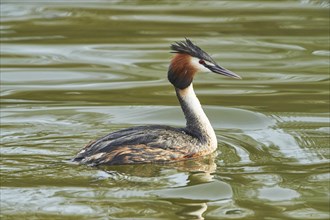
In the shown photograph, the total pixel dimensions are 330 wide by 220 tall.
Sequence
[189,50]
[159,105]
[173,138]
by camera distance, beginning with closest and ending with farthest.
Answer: [173,138]
[189,50]
[159,105]

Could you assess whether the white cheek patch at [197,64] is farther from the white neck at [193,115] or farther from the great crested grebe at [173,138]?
the white neck at [193,115]

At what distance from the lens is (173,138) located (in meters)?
8.99

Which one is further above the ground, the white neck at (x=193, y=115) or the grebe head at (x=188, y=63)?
the grebe head at (x=188, y=63)

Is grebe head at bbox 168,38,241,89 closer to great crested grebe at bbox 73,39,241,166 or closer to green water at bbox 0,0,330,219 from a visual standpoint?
great crested grebe at bbox 73,39,241,166

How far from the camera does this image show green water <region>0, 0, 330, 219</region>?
25.7 ft

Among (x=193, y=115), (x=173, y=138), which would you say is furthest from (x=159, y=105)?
(x=173, y=138)

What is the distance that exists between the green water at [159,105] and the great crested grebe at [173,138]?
12 cm

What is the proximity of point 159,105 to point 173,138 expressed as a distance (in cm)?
202

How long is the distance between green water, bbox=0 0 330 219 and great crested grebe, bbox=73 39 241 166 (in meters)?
0.12

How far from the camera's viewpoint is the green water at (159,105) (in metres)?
7.82

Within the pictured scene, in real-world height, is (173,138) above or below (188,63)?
below

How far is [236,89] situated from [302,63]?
1.36 m

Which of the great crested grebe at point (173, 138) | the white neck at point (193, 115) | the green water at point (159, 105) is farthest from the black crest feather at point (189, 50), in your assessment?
the green water at point (159, 105)

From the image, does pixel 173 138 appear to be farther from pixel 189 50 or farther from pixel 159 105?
pixel 159 105
